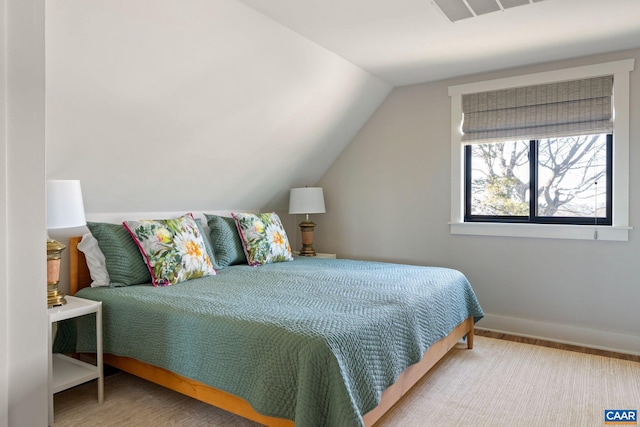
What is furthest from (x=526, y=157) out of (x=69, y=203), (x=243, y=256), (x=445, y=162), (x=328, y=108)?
(x=69, y=203)

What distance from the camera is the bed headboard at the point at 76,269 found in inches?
109

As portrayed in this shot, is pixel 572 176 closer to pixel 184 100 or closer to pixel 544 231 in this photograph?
pixel 544 231

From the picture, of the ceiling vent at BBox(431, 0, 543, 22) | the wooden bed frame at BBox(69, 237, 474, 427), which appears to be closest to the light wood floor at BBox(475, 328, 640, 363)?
the wooden bed frame at BBox(69, 237, 474, 427)

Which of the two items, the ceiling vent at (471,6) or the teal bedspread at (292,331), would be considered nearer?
the teal bedspread at (292,331)

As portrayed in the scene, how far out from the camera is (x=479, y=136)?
3678 millimetres

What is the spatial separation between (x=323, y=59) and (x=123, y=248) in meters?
1.91

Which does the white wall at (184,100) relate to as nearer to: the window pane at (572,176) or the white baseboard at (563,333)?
the window pane at (572,176)

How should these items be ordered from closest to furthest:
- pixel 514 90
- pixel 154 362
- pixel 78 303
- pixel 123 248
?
pixel 154 362 → pixel 78 303 → pixel 123 248 → pixel 514 90

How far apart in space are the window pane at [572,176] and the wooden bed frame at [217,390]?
132cm

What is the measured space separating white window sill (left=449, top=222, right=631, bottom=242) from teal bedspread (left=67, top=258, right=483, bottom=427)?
0.85 meters

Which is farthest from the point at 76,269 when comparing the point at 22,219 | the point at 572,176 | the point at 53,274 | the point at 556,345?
the point at 572,176

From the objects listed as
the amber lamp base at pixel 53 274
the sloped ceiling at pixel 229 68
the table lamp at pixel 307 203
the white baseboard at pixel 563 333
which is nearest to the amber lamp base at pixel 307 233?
the table lamp at pixel 307 203

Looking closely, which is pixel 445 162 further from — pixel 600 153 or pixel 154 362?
pixel 154 362

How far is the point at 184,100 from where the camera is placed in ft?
8.95
